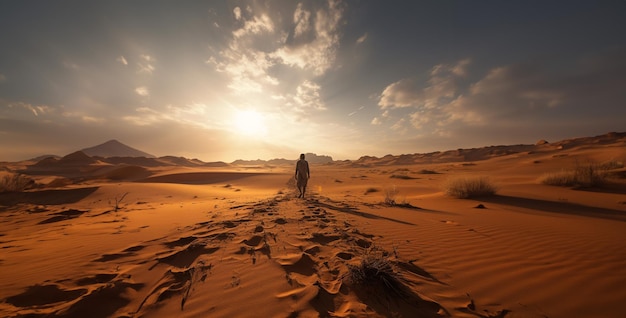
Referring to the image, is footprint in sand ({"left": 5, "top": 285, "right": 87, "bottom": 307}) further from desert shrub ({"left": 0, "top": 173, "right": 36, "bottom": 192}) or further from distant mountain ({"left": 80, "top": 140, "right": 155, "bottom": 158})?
distant mountain ({"left": 80, "top": 140, "right": 155, "bottom": 158})

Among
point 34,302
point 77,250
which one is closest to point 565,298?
point 34,302

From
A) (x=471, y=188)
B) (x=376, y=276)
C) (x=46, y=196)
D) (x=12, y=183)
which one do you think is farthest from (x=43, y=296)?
(x=12, y=183)

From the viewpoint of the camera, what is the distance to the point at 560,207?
23.9 feet

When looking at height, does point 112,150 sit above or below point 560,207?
above

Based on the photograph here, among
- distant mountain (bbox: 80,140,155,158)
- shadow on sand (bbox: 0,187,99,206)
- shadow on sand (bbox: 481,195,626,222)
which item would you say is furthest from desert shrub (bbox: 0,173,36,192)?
distant mountain (bbox: 80,140,155,158)

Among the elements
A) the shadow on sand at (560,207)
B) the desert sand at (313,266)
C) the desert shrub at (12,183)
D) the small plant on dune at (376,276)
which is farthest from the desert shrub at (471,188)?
the desert shrub at (12,183)

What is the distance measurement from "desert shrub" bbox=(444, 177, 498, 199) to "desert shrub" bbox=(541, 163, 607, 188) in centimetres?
444

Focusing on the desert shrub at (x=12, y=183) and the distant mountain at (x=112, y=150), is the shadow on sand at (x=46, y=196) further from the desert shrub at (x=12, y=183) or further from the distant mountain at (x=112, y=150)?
the distant mountain at (x=112, y=150)

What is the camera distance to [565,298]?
2.35 metres

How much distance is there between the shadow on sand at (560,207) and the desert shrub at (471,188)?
348 mm

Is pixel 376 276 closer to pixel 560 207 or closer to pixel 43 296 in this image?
pixel 43 296

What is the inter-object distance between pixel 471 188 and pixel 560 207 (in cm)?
254

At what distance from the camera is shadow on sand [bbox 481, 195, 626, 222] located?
6155 mm

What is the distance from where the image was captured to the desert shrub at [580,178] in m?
10.2
